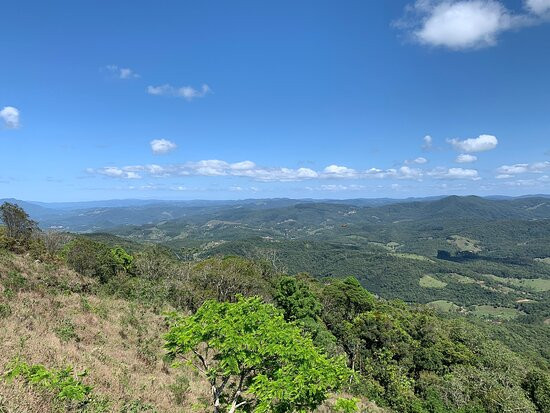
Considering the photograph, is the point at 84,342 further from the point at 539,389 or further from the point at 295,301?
the point at 539,389

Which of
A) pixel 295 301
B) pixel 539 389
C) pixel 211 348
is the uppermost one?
pixel 211 348

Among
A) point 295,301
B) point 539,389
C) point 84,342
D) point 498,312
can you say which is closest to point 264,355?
point 84,342

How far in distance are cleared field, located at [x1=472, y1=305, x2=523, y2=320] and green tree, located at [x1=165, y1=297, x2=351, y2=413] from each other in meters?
213

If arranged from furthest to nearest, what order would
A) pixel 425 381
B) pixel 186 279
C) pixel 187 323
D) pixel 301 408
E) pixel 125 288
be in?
pixel 186 279, pixel 425 381, pixel 125 288, pixel 187 323, pixel 301 408

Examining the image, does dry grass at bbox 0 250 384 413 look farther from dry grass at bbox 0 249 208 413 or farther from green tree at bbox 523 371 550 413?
green tree at bbox 523 371 550 413

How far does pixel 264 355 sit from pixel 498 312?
228 m

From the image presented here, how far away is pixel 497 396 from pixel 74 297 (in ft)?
145

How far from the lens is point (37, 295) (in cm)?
2061

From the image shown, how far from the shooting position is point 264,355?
1018 centimetres

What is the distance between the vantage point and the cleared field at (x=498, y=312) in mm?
180137

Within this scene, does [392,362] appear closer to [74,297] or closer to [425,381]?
[425,381]

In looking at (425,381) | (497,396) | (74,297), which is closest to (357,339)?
(425,381)

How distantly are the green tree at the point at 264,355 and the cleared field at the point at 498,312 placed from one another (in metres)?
213

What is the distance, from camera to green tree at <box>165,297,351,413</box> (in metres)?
8.79
